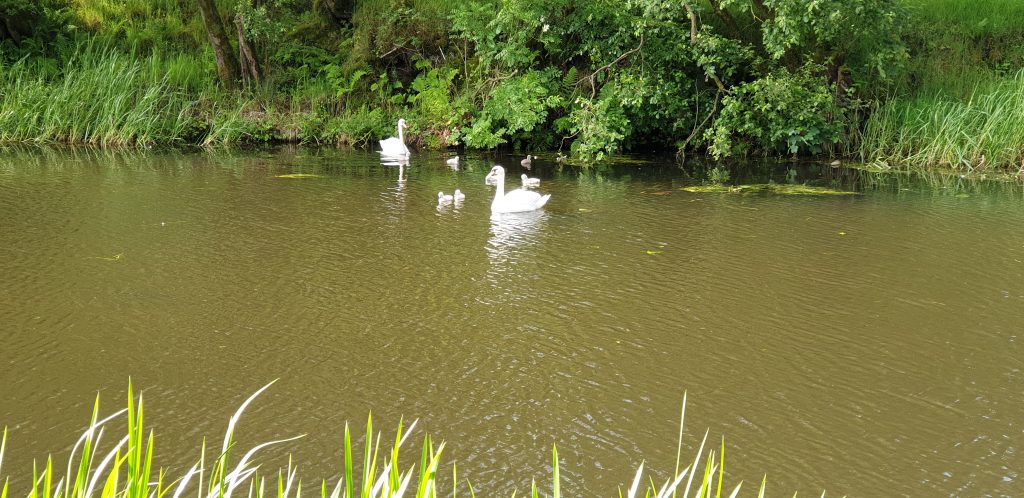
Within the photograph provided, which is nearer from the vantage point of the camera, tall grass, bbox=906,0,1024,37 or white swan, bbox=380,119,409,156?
white swan, bbox=380,119,409,156

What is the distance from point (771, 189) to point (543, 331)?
7120 millimetres

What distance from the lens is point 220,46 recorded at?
18781 millimetres

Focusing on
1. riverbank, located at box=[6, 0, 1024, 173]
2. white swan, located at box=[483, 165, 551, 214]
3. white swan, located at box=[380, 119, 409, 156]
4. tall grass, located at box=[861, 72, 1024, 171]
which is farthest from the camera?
white swan, located at box=[380, 119, 409, 156]

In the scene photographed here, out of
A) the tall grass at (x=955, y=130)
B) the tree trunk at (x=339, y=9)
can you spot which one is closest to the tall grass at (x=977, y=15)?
the tall grass at (x=955, y=130)

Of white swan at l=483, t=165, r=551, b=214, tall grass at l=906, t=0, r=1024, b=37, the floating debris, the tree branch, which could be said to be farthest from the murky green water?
tall grass at l=906, t=0, r=1024, b=37

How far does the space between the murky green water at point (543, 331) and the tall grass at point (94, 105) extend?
20.5 ft

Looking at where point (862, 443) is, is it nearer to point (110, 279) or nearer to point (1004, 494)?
point (1004, 494)

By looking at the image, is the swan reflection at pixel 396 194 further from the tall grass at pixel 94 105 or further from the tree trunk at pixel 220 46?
the tree trunk at pixel 220 46

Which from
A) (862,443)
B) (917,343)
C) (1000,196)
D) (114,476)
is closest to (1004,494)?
(862,443)

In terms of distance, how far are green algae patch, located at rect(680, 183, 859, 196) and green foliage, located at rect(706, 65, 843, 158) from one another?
1.91 metres

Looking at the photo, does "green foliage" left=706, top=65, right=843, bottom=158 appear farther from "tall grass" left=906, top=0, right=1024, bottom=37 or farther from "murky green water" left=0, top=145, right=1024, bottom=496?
"tall grass" left=906, top=0, right=1024, bottom=37

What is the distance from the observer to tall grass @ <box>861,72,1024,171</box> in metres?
14.3

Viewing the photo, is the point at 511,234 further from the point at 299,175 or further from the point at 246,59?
the point at 246,59

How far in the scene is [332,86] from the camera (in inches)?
737
